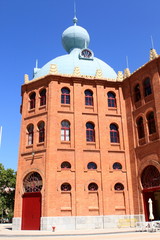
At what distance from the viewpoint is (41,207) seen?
22.7m

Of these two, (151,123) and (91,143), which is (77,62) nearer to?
(91,143)

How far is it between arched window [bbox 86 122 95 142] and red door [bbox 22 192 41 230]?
8.00 metres

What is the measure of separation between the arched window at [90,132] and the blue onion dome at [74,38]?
15.0 m

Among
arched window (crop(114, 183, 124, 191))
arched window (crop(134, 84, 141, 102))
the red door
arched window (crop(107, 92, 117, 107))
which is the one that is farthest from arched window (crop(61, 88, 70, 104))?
arched window (crop(114, 183, 124, 191))

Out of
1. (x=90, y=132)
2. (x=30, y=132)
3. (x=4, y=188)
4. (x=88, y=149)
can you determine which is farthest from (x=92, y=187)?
(x=4, y=188)

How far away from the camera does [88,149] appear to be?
2541 centimetres

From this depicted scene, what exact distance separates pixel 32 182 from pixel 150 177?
12157 mm

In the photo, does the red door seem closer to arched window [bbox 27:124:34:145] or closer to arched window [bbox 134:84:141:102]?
arched window [bbox 27:124:34:145]

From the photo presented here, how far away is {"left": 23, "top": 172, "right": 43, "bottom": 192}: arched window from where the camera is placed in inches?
945

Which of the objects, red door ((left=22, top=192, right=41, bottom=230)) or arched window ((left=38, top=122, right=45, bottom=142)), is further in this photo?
arched window ((left=38, top=122, right=45, bottom=142))

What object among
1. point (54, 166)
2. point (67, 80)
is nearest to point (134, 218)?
A: point (54, 166)

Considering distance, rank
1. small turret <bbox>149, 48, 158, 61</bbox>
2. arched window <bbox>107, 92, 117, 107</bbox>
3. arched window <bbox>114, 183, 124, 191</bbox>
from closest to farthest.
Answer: arched window <bbox>114, 183, 124, 191</bbox>, small turret <bbox>149, 48, 158, 61</bbox>, arched window <bbox>107, 92, 117, 107</bbox>

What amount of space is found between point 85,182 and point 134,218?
20.0 feet

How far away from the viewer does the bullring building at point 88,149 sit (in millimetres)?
23016
